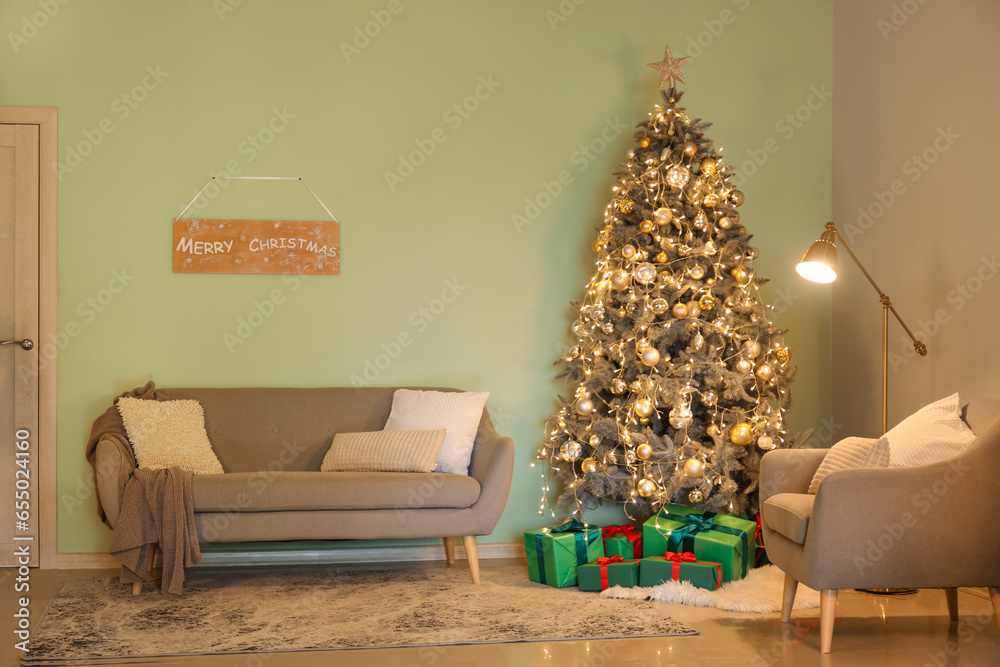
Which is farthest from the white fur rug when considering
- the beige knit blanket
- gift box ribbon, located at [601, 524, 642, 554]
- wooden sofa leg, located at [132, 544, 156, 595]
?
wooden sofa leg, located at [132, 544, 156, 595]

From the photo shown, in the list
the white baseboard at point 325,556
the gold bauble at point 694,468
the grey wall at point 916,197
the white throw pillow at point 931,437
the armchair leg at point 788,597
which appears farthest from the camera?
the white baseboard at point 325,556

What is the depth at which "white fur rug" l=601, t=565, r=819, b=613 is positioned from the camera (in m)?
3.40

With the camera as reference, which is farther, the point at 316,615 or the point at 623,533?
the point at 623,533

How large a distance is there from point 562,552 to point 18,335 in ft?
9.54

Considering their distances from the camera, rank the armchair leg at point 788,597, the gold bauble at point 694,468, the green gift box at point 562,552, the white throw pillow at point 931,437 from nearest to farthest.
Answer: the white throw pillow at point 931,437
the armchair leg at point 788,597
the green gift box at point 562,552
the gold bauble at point 694,468

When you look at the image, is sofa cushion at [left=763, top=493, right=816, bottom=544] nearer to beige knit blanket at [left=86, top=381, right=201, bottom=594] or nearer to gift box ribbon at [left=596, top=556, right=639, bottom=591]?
gift box ribbon at [left=596, top=556, right=639, bottom=591]

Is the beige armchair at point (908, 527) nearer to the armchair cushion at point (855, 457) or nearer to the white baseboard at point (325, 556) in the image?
the armchair cushion at point (855, 457)

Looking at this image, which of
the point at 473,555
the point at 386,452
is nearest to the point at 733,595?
the point at 473,555

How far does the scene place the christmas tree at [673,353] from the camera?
157 inches

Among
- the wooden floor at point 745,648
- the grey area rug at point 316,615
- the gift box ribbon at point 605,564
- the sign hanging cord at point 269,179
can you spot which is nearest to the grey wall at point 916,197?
the wooden floor at point 745,648

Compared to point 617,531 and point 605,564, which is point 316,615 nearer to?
point 605,564

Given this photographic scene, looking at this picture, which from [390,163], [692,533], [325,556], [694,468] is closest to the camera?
[692,533]

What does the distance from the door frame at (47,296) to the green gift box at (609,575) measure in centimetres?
265

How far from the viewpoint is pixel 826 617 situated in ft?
9.58
